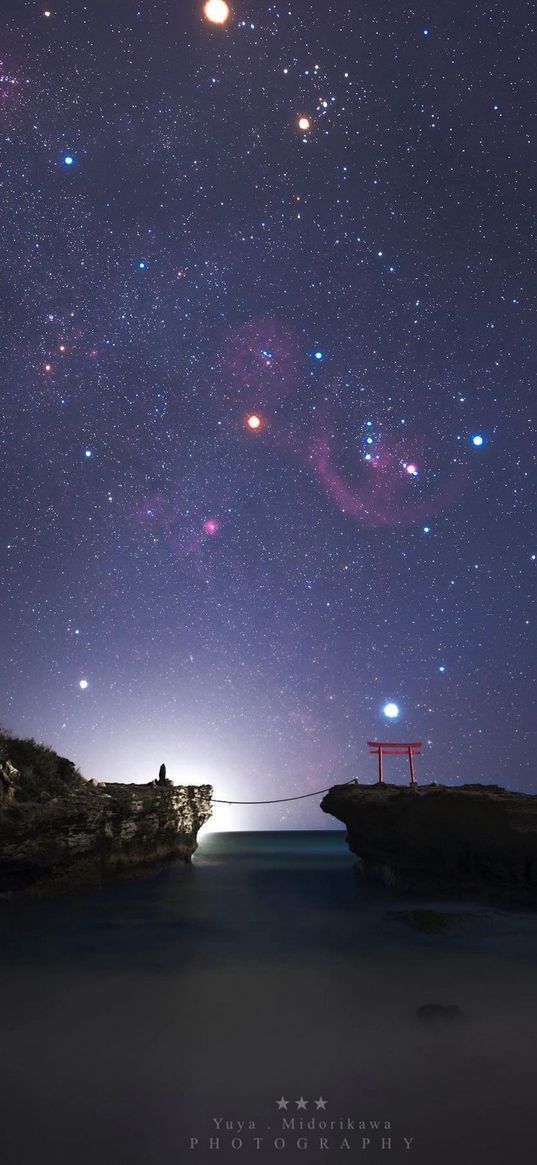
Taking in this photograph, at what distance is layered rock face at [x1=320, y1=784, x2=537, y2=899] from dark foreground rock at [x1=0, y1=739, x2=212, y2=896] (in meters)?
8.41

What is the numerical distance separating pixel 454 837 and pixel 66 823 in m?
12.0

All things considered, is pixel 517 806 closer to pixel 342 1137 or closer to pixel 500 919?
pixel 500 919

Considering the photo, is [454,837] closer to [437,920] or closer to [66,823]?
[437,920]

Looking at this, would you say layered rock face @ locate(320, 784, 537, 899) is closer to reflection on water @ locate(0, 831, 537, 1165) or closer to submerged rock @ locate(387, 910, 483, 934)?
reflection on water @ locate(0, 831, 537, 1165)

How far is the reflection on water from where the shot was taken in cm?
548

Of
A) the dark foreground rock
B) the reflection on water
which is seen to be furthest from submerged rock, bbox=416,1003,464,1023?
the dark foreground rock

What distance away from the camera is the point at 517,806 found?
1677cm

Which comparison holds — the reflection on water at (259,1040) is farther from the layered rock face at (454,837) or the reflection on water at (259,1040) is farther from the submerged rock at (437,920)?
the layered rock face at (454,837)

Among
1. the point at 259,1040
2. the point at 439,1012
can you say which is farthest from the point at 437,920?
the point at 259,1040

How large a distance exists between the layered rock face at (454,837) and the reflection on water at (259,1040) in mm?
1996

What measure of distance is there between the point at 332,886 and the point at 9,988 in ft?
55.4

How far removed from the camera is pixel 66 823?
17.2m

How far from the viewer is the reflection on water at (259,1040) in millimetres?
5480

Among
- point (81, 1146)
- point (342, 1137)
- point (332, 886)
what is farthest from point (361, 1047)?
point (332, 886)
